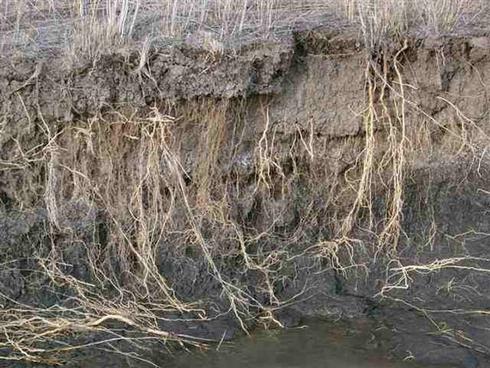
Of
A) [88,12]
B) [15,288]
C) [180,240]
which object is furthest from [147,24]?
[15,288]

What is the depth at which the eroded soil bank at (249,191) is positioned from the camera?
5.19 metres

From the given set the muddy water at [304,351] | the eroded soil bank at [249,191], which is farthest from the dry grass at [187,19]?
the muddy water at [304,351]

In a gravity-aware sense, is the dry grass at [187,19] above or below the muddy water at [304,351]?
above

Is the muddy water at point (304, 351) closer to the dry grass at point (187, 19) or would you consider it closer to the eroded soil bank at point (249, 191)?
the eroded soil bank at point (249, 191)

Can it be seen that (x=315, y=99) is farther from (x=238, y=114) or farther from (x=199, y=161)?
(x=199, y=161)

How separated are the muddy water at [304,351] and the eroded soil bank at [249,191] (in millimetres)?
115

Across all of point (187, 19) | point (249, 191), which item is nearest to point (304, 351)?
point (249, 191)

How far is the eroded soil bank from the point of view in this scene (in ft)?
17.0

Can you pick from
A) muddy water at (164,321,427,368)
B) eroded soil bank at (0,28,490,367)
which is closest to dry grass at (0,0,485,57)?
eroded soil bank at (0,28,490,367)

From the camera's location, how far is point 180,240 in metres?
5.45

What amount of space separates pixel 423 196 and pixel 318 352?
135 cm

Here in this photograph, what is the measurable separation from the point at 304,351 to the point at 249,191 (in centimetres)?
113

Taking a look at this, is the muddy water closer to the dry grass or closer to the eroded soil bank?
the eroded soil bank

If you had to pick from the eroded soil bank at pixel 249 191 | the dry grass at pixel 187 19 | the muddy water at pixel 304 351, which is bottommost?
the muddy water at pixel 304 351
